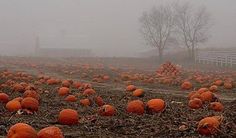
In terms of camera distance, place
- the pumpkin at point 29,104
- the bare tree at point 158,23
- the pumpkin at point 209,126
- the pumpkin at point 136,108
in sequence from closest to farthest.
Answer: the pumpkin at point 209,126, the pumpkin at point 29,104, the pumpkin at point 136,108, the bare tree at point 158,23

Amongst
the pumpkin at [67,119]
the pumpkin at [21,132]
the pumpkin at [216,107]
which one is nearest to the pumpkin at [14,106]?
the pumpkin at [67,119]

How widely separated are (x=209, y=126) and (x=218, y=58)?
42.4 m

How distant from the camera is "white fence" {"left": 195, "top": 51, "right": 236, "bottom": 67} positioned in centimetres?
4568

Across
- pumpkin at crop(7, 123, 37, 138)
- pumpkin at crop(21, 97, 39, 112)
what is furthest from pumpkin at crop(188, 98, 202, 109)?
pumpkin at crop(7, 123, 37, 138)

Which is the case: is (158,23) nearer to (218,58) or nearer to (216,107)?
(218,58)

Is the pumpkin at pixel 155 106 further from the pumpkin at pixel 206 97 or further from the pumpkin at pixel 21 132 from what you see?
the pumpkin at pixel 21 132

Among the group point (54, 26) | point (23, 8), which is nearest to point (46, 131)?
point (54, 26)

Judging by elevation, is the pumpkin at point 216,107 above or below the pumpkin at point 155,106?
below

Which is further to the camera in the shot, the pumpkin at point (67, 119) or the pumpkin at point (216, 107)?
the pumpkin at point (216, 107)

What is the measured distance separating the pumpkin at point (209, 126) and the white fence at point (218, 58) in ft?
127

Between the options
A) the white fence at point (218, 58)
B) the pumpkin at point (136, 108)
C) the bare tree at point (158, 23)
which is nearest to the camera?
the pumpkin at point (136, 108)

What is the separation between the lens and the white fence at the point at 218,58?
4568 cm

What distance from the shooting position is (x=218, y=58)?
48.6 meters

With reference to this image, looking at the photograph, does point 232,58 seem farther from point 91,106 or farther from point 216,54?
point 91,106
